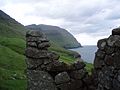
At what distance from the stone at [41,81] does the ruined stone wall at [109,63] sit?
458 centimetres

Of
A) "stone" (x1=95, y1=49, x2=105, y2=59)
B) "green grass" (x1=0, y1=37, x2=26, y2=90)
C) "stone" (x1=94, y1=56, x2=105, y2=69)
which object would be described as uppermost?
"stone" (x1=95, y1=49, x2=105, y2=59)

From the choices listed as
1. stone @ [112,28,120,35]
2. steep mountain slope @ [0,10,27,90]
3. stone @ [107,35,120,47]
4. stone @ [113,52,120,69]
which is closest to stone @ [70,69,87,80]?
stone @ [107,35,120,47]

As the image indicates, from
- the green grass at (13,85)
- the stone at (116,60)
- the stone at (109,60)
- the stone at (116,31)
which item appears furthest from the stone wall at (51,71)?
the green grass at (13,85)

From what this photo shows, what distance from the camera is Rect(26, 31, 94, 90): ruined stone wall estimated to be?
35.3 metres

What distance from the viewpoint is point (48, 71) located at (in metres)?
35.7

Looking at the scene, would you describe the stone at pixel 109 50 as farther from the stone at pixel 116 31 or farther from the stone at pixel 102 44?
the stone at pixel 116 31

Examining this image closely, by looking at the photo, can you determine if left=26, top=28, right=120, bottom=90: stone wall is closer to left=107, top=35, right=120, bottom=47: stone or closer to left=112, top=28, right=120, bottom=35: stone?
left=107, top=35, right=120, bottom=47: stone

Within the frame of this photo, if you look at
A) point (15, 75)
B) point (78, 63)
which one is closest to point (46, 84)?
point (78, 63)

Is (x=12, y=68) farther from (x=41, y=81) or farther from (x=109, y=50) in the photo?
(x=109, y=50)

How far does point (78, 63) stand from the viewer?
3622 cm

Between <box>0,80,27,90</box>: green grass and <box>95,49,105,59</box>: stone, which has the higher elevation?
<box>95,49,105,59</box>: stone

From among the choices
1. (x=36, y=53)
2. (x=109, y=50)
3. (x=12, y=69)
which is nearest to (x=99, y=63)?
(x=109, y=50)

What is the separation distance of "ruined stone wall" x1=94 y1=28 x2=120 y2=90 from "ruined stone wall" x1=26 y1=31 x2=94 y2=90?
2611 mm

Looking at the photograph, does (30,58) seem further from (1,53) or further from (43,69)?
(1,53)
